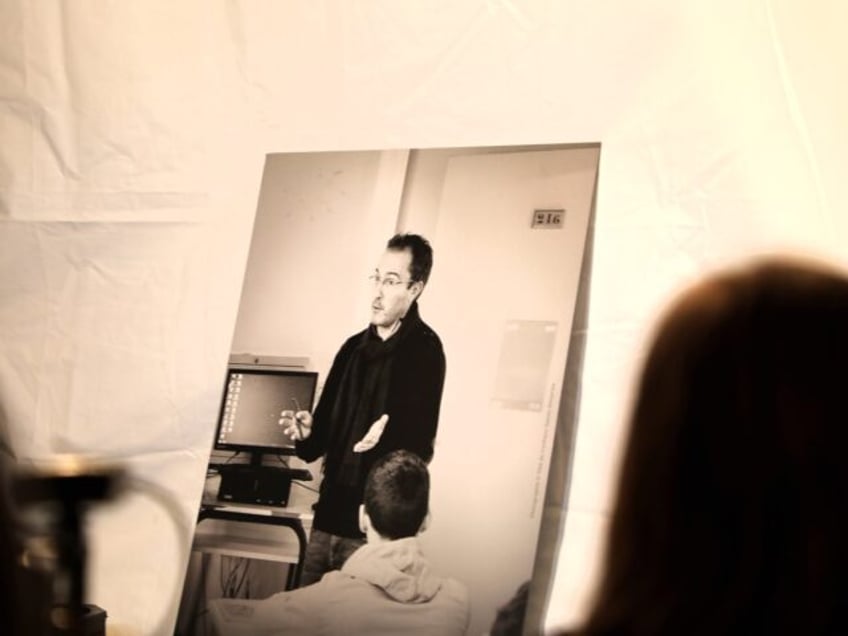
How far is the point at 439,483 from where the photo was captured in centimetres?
105

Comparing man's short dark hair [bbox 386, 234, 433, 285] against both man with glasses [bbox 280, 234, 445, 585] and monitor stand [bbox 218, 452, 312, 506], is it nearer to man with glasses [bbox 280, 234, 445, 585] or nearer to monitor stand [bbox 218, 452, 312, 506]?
man with glasses [bbox 280, 234, 445, 585]

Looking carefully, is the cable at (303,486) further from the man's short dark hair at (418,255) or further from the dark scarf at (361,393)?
the man's short dark hair at (418,255)

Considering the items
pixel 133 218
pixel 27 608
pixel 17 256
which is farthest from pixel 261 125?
pixel 27 608

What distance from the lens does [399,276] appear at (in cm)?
112

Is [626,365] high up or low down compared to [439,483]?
up

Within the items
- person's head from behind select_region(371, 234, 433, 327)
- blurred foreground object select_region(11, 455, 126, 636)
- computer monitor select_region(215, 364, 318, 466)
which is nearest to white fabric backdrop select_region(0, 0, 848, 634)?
computer monitor select_region(215, 364, 318, 466)

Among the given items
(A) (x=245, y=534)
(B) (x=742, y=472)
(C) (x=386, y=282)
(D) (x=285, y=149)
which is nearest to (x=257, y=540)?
(A) (x=245, y=534)

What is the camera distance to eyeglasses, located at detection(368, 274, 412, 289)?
1.11 meters

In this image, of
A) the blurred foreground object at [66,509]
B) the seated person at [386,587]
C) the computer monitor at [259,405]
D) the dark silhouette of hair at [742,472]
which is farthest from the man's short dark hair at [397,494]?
the dark silhouette of hair at [742,472]

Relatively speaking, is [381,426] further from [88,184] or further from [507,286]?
[88,184]

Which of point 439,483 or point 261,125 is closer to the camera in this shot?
point 439,483

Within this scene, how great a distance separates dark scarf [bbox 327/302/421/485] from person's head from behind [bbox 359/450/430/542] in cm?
3

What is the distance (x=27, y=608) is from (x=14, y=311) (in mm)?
938

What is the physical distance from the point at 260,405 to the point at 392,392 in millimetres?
179
